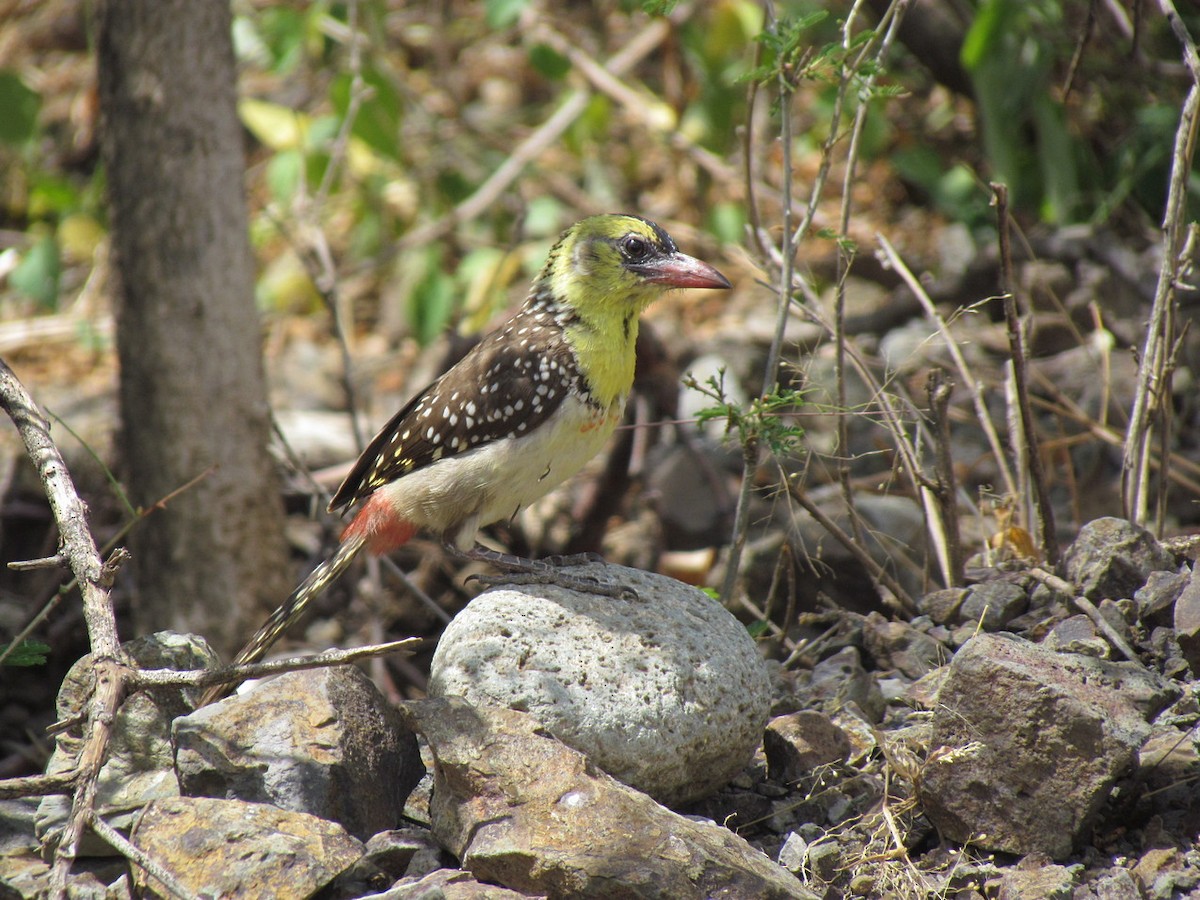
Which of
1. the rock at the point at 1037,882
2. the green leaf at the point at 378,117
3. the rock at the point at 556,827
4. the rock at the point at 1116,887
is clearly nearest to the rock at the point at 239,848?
the rock at the point at 556,827

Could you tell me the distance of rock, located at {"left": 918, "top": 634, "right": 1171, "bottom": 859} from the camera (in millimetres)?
2797

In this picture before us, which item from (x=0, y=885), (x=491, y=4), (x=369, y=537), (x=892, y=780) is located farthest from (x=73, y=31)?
(x=892, y=780)

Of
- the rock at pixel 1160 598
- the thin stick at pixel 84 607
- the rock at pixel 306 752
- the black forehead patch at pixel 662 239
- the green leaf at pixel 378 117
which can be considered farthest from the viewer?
the green leaf at pixel 378 117

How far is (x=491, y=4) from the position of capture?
21.6ft

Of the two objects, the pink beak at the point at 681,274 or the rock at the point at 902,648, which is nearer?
the rock at the point at 902,648

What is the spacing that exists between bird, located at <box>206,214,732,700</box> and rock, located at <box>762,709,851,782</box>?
929mm

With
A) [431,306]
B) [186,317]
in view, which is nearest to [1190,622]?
[186,317]

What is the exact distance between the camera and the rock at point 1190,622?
343 cm

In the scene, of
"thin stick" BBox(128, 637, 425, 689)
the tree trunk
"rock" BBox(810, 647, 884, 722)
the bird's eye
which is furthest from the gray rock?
the tree trunk

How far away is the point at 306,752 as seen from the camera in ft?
10.1

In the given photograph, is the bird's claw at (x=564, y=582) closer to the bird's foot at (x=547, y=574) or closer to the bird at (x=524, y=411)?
the bird's foot at (x=547, y=574)

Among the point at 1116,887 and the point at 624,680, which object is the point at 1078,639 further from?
the point at 624,680

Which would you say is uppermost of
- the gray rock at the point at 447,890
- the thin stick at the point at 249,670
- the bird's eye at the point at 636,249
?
the bird's eye at the point at 636,249

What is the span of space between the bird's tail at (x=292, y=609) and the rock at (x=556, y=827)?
1.07 meters
